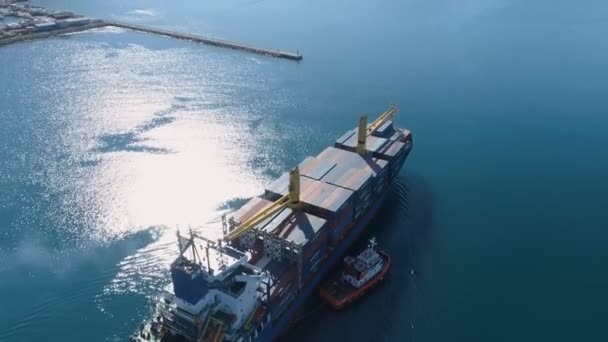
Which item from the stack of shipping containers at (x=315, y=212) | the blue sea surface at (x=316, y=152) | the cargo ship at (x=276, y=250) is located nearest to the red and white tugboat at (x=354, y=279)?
the blue sea surface at (x=316, y=152)

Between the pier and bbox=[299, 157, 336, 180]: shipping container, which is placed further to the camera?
the pier

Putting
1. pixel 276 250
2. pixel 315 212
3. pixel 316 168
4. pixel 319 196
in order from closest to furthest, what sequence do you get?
pixel 276 250 → pixel 315 212 → pixel 319 196 → pixel 316 168

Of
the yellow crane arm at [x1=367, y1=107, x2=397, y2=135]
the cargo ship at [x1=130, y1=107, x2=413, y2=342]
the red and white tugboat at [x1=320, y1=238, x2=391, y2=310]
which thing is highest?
the yellow crane arm at [x1=367, y1=107, x2=397, y2=135]

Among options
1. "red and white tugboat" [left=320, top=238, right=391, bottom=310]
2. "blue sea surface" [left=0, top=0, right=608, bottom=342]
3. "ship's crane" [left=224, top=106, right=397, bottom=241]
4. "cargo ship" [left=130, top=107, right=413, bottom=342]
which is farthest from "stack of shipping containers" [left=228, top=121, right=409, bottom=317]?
"blue sea surface" [left=0, top=0, right=608, bottom=342]

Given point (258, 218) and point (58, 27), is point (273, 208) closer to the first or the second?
point (258, 218)

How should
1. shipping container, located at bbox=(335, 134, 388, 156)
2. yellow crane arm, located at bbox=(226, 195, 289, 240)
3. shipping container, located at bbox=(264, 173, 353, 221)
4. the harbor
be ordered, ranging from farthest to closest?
1. the harbor
2. shipping container, located at bbox=(335, 134, 388, 156)
3. shipping container, located at bbox=(264, 173, 353, 221)
4. yellow crane arm, located at bbox=(226, 195, 289, 240)

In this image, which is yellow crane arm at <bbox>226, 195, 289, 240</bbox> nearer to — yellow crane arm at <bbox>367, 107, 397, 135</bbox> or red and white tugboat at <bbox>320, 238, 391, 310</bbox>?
red and white tugboat at <bbox>320, 238, 391, 310</bbox>

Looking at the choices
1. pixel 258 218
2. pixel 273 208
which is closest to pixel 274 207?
pixel 273 208
